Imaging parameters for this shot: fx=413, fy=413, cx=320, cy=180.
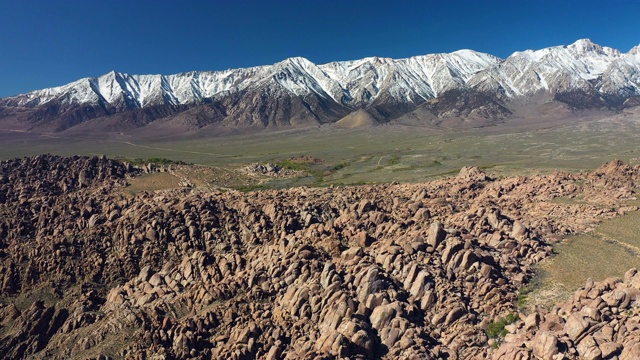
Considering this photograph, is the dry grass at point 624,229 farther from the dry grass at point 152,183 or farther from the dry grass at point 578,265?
the dry grass at point 152,183

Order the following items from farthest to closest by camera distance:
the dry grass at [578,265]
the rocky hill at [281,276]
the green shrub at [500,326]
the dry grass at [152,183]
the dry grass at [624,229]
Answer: the dry grass at [152,183] → the dry grass at [624,229] → the dry grass at [578,265] → the green shrub at [500,326] → the rocky hill at [281,276]

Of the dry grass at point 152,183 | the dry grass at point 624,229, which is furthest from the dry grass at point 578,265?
the dry grass at point 152,183

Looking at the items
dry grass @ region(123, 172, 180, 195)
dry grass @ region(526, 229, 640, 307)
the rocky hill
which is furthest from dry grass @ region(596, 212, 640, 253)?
dry grass @ region(123, 172, 180, 195)

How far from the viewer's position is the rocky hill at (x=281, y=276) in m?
24.9

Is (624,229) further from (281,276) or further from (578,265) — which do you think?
(281,276)

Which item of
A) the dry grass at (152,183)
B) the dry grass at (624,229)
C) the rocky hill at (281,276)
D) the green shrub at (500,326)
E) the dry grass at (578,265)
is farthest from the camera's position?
the dry grass at (152,183)

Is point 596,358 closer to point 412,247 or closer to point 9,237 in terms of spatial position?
point 412,247

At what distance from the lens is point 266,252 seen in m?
33.8

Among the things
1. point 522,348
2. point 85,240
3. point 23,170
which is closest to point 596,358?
point 522,348

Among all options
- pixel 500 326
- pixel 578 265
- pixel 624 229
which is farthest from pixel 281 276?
pixel 624 229

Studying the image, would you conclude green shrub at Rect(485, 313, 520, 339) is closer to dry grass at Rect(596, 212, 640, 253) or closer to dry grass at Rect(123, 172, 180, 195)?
dry grass at Rect(596, 212, 640, 253)

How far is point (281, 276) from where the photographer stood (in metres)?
30.4

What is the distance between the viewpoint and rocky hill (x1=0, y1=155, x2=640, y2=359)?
2491 cm

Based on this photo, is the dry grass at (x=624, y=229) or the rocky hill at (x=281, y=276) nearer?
the rocky hill at (x=281, y=276)
